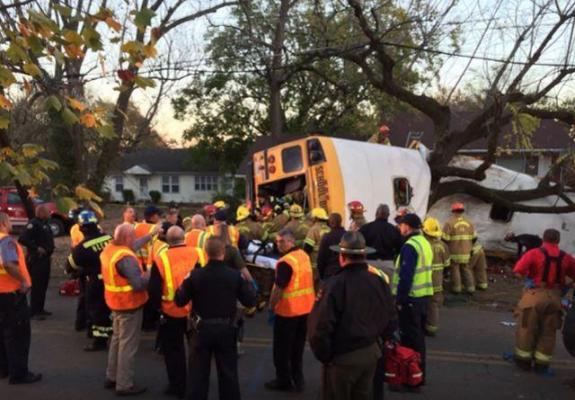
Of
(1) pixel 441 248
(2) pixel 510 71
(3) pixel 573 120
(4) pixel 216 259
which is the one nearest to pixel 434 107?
(2) pixel 510 71

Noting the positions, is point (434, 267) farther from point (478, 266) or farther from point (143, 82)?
point (143, 82)

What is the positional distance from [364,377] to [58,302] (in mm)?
7418

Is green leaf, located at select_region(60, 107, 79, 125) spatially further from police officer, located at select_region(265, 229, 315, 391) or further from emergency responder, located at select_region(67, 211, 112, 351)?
emergency responder, located at select_region(67, 211, 112, 351)

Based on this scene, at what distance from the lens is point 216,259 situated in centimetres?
482

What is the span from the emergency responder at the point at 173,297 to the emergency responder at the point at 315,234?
2894 millimetres

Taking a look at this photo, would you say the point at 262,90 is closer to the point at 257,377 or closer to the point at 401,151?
the point at 401,151

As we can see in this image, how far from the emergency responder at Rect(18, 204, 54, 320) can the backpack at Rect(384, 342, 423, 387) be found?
218 inches

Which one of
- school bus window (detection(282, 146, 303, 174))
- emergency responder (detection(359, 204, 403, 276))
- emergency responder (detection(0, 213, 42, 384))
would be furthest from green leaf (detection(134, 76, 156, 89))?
school bus window (detection(282, 146, 303, 174))

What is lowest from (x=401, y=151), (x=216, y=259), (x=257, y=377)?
(x=257, y=377)

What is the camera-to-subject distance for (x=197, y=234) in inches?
282

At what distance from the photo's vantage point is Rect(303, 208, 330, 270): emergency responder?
821 centimetres

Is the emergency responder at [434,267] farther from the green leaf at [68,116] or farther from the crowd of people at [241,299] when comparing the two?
the green leaf at [68,116]

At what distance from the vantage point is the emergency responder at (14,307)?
582 cm

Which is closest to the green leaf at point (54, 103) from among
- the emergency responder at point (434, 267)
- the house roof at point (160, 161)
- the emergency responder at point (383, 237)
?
the emergency responder at point (383, 237)
